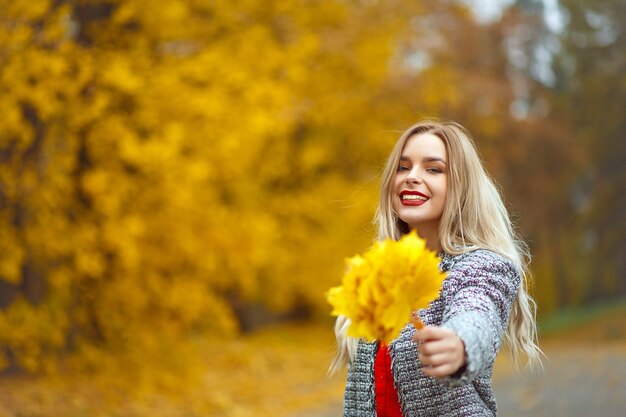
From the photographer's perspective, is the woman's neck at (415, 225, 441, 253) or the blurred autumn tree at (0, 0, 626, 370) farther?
the blurred autumn tree at (0, 0, 626, 370)

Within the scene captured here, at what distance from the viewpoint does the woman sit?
7.98ft

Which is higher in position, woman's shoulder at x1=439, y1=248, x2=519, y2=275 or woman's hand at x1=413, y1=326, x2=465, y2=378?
woman's shoulder at x1=439, y1=248, x2=519, y2=275

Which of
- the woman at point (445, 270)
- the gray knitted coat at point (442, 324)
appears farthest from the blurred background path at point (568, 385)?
the gray knitted coat at point (442, 324)

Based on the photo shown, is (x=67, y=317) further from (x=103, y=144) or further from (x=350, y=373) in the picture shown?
(x=350, y=373)

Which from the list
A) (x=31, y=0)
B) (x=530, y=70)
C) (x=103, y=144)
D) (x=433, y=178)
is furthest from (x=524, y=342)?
(x=530, y=70)

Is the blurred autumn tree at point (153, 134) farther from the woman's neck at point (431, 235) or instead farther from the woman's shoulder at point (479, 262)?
the woman's shoulder at point (479, 262)

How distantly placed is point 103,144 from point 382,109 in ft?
22.9

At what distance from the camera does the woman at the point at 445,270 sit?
2.43m

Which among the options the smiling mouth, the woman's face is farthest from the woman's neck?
the smiling mouth

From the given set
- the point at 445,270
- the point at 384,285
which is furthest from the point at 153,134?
the point at 384,285

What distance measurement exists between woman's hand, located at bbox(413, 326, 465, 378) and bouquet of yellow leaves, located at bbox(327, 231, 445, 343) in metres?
0.06

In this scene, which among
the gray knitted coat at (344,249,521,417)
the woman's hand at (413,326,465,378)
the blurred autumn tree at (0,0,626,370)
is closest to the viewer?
the woman's hand at (413,326,465,378)

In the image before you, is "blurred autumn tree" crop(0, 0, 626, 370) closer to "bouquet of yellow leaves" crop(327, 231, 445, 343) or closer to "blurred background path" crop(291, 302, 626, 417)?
"blurred background path" crop(291, 302, 626, 417)

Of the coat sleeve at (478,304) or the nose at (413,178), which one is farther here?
the nose at (413,178)
